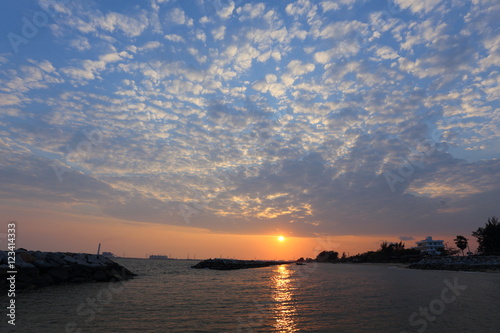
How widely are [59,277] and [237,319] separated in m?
26.4

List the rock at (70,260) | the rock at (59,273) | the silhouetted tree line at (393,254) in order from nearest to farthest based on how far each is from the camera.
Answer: the rock at (59,273) → the rock at (70,260) → the silhouetted tree line at (393,254)

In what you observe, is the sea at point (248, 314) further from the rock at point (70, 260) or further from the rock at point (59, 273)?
the rock at point (70, 260)

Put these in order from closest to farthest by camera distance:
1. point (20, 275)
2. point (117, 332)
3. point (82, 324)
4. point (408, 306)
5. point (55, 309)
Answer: point (117, 332)
point (82, 324)
point (55, 309)
point (408, 306)
point (20, 275)

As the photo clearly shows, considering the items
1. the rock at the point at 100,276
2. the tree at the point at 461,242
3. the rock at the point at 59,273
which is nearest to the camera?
the rock at the point at 59,273

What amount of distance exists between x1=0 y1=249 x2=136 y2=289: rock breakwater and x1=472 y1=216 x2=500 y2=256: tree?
365 feet

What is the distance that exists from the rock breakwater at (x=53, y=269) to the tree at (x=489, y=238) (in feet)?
365

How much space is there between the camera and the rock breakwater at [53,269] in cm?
2716

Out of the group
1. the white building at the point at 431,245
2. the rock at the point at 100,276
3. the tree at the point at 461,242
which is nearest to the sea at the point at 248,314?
the rock at the point at 100,276

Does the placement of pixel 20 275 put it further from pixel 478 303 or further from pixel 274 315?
pixel 478 303

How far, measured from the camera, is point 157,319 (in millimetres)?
16000

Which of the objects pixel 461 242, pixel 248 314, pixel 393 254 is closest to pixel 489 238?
pixel 461 242

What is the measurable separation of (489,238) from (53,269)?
120 m

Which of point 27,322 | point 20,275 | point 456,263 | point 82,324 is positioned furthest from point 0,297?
point 456,263

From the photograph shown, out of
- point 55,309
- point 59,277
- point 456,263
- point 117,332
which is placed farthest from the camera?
point 456,263
